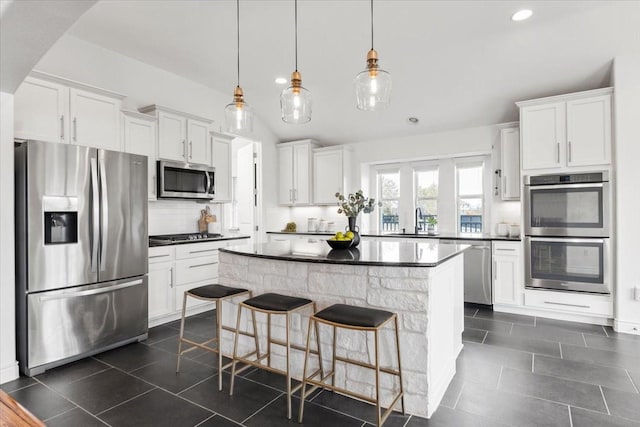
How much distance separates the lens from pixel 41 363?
272 cm

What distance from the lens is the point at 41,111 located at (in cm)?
307

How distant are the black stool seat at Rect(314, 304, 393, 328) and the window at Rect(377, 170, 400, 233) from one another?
3.86 meters

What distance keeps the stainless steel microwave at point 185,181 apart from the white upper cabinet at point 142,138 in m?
0.08

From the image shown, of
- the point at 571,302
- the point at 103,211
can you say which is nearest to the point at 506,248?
the point at 571,302

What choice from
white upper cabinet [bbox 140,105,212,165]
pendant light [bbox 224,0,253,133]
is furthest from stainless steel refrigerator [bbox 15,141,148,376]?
pendant light [bbox 224,0,253,133]

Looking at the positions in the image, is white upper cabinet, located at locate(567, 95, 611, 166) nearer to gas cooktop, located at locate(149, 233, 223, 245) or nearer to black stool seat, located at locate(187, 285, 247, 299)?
black stool seat, located at locate(187, 285, 247, 299)

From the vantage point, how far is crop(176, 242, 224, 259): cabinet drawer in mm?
4070

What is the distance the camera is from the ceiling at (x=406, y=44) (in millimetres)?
3242

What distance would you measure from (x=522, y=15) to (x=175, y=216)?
14.5 feet

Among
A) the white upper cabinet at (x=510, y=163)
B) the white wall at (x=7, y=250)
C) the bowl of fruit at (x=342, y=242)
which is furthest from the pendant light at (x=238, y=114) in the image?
the white upper cabinet at (x=510, y=163)

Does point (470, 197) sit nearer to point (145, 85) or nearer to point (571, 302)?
point (571, 302)

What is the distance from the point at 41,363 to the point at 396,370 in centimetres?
271

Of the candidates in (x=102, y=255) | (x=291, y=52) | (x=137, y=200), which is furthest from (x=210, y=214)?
(x=291, y=52)

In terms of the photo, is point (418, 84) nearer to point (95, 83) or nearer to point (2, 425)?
point (95, 83)
